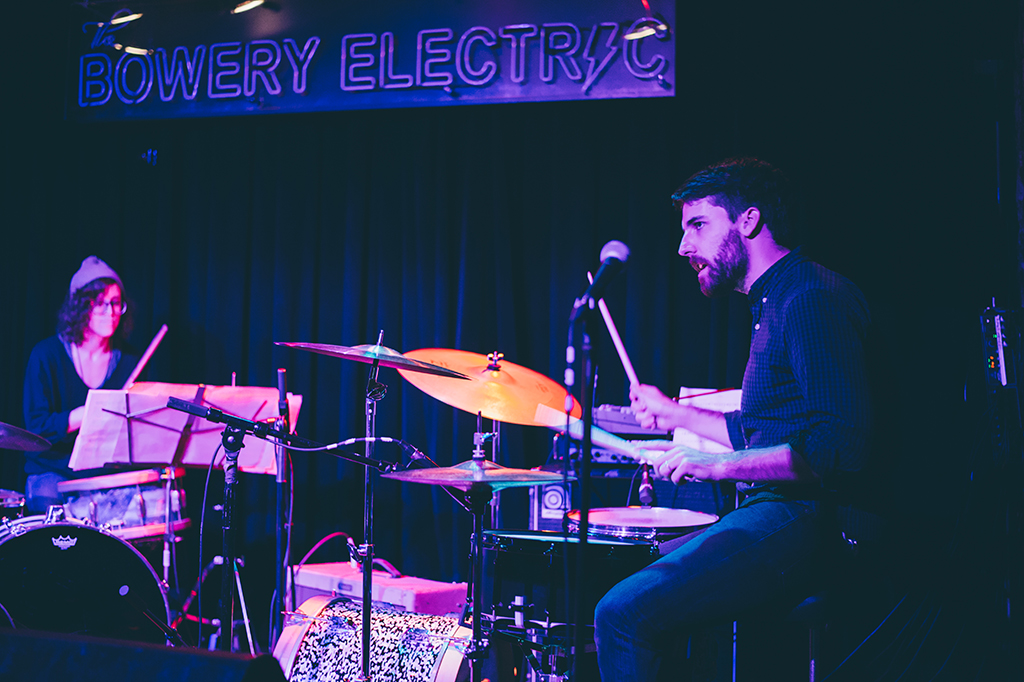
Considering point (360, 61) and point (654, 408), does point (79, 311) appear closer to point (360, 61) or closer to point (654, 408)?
point (360, 61)

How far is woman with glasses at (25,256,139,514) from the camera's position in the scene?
13.2ft

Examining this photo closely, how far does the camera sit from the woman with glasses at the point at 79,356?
4023 millimetres

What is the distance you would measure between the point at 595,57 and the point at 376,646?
2737 millimetres

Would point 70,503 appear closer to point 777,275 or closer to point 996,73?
point 777,275

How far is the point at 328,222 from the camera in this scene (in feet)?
14.2

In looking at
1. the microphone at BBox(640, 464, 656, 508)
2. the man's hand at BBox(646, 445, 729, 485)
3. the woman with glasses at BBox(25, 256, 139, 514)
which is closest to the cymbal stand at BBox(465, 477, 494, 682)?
the microphone at BBox(640, 464, 656, 508)

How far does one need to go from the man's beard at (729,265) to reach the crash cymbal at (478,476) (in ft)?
2.25

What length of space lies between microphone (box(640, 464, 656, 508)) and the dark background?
69 cm

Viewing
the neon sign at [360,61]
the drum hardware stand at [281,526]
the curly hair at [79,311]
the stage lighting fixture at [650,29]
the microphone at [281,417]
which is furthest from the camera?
the curly hair at [79,311]

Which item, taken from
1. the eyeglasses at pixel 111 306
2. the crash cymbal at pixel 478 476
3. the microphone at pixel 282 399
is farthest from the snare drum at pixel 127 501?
the crash cymbal at pixel 478 476

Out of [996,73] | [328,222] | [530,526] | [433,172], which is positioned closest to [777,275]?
[530,526]

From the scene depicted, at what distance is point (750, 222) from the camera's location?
7.41 ft

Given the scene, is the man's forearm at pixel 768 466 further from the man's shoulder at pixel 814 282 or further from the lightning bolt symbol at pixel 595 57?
the lightning bolt symbol at pixel 595 57

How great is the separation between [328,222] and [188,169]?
880 millimetres
